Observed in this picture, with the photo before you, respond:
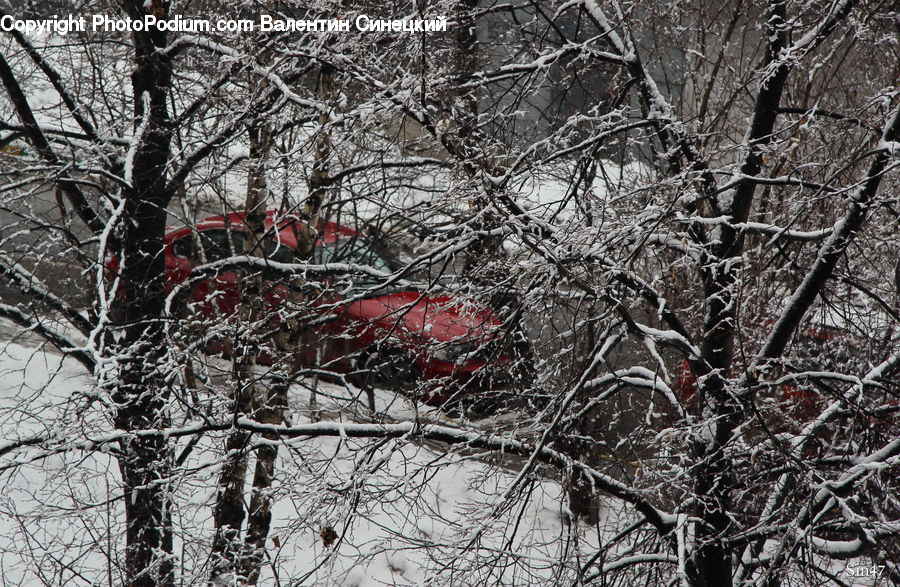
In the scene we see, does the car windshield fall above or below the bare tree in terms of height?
above

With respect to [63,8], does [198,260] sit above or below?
below

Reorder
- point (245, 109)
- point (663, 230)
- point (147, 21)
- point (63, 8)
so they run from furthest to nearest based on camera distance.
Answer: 1. point (63, 8)
2. point (147, 21)
3. point (245, 109)
4. point (663, 230)

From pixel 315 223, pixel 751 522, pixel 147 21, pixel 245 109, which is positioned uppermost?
pixel 147 21

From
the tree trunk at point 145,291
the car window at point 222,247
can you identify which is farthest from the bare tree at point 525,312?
the car window at point 222,247

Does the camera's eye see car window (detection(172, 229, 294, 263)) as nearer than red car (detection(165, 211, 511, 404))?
No

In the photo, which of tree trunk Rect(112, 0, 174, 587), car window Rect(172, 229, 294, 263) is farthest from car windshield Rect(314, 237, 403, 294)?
tree trunk Rect(112, 0, 174, 587)

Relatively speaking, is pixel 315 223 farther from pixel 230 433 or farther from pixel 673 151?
pixel 673 151

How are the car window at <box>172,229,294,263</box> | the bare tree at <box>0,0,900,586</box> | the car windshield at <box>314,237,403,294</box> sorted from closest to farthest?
1. the bare tree at <box>0,0,900,586</box>
2. the car windshield at <box>314,237,403,294</box>
3. the car window at <box>172,229,294,263</box>

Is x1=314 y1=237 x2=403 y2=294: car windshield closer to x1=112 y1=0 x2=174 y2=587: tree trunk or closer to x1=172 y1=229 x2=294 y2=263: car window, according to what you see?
x1=172 y1=229 x2=294 y2=263: car window

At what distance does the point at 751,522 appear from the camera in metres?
6.22

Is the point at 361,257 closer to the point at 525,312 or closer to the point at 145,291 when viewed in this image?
the point at 145,291

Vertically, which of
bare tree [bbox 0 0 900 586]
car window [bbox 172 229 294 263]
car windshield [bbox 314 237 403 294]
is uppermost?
car window [bbox 172 229 294 263]

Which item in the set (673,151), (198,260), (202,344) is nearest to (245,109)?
(202,344)

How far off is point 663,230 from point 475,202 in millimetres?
1219
